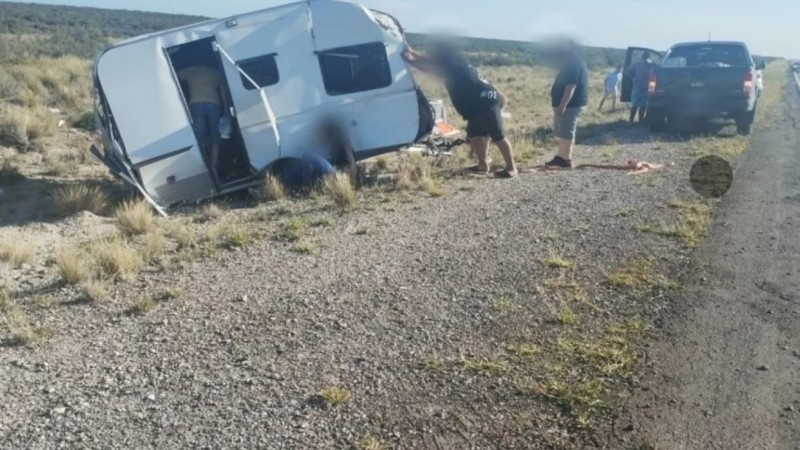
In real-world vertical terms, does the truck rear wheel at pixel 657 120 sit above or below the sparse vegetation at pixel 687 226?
below

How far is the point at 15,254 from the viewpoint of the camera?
7.01 meters

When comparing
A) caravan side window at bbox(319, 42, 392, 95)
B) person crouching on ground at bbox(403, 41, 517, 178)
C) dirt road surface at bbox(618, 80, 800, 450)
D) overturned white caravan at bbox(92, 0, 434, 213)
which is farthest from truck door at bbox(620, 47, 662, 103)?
dirt road surface at bbox(618, 80, 800, 450)

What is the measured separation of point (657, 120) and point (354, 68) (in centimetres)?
808

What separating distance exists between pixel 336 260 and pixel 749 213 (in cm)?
471

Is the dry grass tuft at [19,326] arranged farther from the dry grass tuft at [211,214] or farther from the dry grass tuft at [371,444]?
the dry grass tuft at [211,214]

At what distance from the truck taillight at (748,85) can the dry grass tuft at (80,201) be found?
11.8 m

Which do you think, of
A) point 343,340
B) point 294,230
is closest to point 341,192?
point 294,230

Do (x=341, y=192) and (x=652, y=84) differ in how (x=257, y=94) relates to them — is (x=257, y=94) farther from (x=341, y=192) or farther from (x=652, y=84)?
(x=652, y=84)

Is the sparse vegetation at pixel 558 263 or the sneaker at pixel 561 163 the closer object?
the sparse vegetation at pixel 558 263

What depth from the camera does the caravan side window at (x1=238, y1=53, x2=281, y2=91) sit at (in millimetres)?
9586

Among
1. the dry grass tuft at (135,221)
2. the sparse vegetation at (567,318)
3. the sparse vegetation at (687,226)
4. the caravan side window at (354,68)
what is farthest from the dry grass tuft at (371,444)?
the caravan side window at (354,68)

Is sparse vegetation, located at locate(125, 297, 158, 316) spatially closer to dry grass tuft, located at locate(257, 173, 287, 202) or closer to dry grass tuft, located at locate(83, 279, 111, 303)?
dry grass tuft, located at locate(83, 279, 111, 303)

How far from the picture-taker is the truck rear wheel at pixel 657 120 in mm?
15289

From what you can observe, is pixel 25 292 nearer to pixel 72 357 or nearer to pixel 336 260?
pixel 72 357
